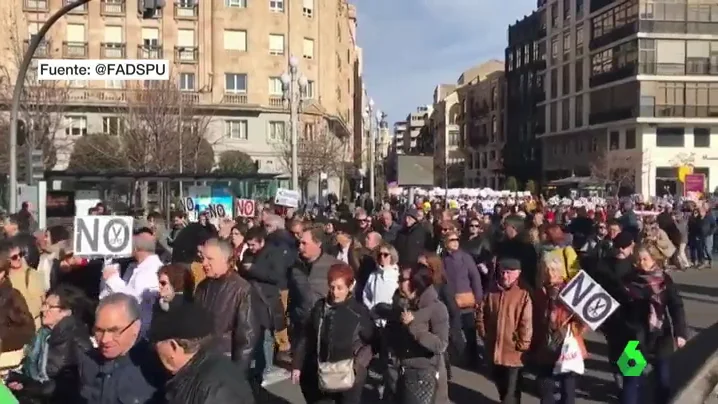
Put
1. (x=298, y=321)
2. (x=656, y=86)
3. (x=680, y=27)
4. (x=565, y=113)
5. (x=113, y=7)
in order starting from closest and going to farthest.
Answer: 1. (x=298, y=321)
2. (x=113, y=7)
3. (x=656, y=86)
4. (x=680, y=27)
5. (x=565, y=113)

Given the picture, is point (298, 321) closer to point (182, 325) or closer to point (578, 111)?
point (182, 325)

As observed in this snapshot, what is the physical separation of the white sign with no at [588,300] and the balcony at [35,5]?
1991 inches

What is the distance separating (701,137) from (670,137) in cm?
217

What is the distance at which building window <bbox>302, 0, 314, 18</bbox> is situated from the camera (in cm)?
5672

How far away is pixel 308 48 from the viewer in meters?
56.8

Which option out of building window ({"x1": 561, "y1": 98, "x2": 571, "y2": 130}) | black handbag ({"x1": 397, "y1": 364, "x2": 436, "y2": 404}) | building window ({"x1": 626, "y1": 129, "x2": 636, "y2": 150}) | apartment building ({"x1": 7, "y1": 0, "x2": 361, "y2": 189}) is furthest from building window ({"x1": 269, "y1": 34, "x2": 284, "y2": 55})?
black handbag ({"x1": 397, "y1": 364, "x2": 436, "y2": 404})

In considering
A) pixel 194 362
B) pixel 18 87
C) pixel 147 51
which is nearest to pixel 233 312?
pixel 194 362

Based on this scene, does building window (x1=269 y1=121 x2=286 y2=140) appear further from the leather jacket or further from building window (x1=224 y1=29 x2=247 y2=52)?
the leather jacket

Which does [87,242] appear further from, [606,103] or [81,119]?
[606,103]

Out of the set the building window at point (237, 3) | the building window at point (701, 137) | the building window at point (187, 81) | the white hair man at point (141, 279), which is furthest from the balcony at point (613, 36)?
the white hair man at point (141, 279)

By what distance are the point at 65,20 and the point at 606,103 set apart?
37.3 meters

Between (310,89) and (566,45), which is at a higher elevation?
(566,45)

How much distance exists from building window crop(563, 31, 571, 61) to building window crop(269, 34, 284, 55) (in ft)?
90.4

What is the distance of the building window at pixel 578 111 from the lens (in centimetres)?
6919
